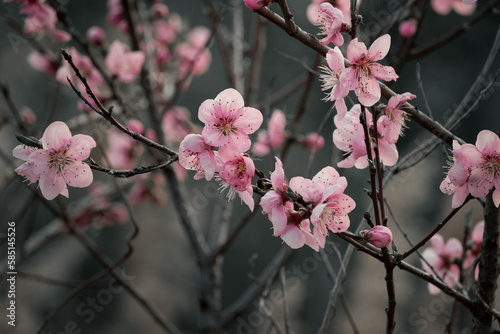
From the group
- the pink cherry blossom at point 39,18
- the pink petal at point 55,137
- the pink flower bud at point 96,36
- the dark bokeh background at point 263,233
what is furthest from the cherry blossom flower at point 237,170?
the dark bokeh background at point 263,233

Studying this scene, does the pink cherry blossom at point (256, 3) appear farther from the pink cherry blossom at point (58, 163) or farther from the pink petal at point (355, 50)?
the pink cherry blossom at point (58, 163)

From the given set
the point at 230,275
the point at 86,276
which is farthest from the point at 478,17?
the point at 86,276

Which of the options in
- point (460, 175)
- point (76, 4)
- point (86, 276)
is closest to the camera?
point (460, 175)

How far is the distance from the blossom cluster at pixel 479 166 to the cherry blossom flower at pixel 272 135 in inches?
28.8

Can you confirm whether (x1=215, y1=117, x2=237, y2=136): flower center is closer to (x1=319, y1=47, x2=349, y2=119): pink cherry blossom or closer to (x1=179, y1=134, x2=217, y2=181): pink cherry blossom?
(x1=179, y1=134, x2=217, y2=181): pink cherry blossom

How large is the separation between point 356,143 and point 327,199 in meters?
0.14

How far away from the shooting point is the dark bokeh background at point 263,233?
2.60 metres

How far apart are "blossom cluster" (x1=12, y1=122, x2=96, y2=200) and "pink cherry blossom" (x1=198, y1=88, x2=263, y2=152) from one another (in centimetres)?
21

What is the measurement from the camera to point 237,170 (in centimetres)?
63

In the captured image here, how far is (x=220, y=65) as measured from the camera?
331cm

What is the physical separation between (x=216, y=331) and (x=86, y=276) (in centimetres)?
170

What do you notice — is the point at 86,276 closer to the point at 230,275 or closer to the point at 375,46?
the point at 230,275

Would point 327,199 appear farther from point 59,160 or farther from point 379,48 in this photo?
point 59,160

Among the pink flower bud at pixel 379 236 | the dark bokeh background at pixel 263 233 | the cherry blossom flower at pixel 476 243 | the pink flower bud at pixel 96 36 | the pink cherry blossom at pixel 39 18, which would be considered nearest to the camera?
the pink flower bud at pixel 379 236
